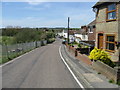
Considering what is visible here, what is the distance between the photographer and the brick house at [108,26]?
47.5 feet

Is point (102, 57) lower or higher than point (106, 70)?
higher

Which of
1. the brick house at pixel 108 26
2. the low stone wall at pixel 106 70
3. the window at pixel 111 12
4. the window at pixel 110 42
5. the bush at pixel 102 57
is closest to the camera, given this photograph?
the low stone wall at pixel 106 70

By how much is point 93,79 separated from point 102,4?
8919 mm

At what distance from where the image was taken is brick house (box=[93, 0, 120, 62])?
47.5ft

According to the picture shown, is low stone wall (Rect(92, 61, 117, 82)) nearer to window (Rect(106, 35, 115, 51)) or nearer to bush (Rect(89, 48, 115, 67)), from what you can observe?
bush (Rect(89, 48, 115, 67))

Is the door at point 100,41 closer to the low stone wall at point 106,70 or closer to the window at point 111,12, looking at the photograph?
the window at point 111,12

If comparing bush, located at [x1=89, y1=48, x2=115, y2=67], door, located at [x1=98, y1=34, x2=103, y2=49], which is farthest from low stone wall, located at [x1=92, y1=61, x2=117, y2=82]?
door, located at [x1=98, y1=34, x2=103, y2=49]

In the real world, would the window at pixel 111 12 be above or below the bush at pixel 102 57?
above

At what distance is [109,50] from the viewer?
52.9ft

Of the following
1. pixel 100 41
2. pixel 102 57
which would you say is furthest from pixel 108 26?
pixel 102 57

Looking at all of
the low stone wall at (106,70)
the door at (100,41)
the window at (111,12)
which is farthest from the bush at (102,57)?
the door at (100,41)

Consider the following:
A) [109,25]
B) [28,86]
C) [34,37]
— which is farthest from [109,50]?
[34,37]

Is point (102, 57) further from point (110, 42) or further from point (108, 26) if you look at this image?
point (108, 26)

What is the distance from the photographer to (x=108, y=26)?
52.0 feet
